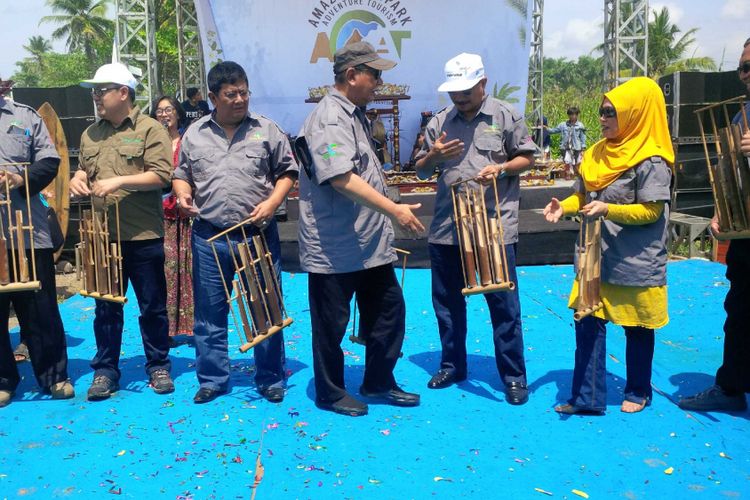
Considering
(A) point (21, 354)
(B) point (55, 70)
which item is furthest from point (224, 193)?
(B) point (55, 70)

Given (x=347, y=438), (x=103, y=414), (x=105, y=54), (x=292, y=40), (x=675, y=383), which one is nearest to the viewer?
(x=347, y=438)

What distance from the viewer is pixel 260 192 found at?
11.6 feet

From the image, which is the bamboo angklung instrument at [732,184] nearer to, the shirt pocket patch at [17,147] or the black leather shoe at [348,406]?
the black leather shoe at [348,406]

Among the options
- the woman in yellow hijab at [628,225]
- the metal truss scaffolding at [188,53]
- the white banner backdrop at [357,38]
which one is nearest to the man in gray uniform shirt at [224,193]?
the woman in yellow hijab at [628,225]

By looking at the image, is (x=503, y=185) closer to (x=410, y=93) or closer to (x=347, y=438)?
(x=347, y=438)

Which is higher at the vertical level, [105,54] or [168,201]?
[105,54]

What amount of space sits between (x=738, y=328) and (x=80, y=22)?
130ft

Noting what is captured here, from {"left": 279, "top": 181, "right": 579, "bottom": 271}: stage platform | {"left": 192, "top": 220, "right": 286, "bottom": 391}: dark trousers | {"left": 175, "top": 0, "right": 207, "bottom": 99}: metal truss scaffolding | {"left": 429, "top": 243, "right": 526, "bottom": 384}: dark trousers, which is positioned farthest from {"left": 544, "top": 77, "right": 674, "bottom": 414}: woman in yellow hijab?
{"left": 175, "top": 0, "right": 207, "bottom": 99}: metal truss scaffolding

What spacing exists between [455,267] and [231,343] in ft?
5.95

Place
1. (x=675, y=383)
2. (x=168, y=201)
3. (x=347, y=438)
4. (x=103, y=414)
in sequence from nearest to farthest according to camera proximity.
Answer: (x=347, y=438) < (x=103, y=414) < (x=675, y=383) < (x=168, y=201)

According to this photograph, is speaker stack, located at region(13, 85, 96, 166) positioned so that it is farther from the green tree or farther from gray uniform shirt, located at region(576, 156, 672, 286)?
the green tree

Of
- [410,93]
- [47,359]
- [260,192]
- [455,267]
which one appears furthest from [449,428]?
[410,93]

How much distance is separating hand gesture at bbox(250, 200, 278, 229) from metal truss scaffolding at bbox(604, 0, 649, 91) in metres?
8.49

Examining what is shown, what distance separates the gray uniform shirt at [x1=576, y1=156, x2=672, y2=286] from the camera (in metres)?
3.14
